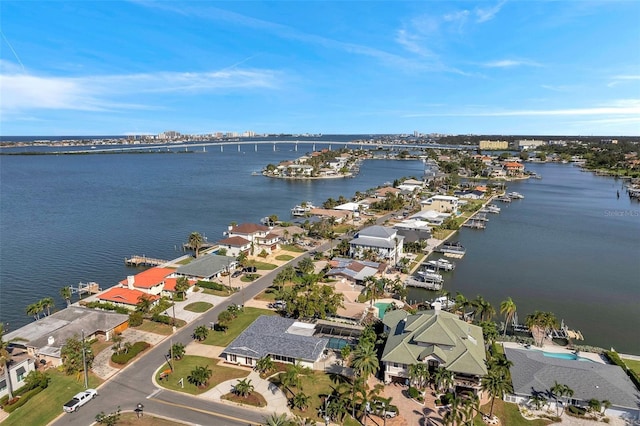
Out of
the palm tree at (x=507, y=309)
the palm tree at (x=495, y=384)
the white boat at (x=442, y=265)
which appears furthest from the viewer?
the white boat at (x=442, y=265)

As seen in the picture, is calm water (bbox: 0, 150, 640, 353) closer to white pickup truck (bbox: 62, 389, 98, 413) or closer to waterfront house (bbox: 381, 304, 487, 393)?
waterfront house (bbox: 381, 304, 487, 393)

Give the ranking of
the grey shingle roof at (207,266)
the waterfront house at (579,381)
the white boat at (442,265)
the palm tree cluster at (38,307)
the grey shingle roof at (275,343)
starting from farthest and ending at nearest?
1. the white boat at (442,265)
2. the grey shingle roof at (207,266)
3. the palm tree cluster at (38,307)
4. the grey shingle roof at (275,343)
5. the waterfront house at (579,381)

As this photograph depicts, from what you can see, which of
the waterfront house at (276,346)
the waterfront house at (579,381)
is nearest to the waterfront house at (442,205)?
the waterfront house at (579,381)

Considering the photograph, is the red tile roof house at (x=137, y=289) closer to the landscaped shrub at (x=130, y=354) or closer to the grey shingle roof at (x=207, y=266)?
the grey shingle roof at (x=207, y=266)

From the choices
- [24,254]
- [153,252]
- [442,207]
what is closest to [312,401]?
[153,252]

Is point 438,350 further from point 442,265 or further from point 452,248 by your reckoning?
point 452,248

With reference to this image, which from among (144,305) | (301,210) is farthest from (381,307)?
(301,210)
